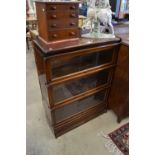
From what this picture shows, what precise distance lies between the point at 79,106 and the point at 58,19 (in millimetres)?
998

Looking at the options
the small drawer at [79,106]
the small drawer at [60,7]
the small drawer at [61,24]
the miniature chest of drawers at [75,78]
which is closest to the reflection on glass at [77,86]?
the miniature chest of drawers at [75,78]

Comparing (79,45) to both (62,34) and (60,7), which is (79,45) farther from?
(60,7)

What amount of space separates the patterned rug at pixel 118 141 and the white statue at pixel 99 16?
107cm

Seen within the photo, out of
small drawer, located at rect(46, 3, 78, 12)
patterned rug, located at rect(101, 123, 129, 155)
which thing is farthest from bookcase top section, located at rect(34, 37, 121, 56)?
patterned rug, located at rect(101, 123, 129, 155)

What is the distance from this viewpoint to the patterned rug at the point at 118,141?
1.42 meters

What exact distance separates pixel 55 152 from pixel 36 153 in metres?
0.19

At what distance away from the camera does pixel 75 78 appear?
4.13 ft

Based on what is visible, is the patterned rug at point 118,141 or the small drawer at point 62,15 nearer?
the small drawer at point 62,15

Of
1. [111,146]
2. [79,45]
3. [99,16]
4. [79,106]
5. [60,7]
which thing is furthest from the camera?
[79,106]

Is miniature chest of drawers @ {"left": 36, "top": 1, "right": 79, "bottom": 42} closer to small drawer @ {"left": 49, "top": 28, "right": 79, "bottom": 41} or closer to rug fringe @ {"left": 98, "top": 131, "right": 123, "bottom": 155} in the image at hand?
small drawer @ {"left": 49, "top": 28, "right": 79, "bottom": 41}

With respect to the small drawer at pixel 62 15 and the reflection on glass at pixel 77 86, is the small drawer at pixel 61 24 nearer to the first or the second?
the small drawer at pixel 62 15

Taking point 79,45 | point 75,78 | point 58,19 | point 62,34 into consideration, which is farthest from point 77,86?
point 58,19
